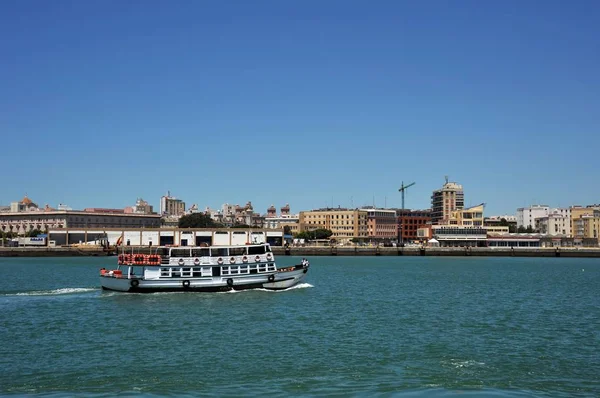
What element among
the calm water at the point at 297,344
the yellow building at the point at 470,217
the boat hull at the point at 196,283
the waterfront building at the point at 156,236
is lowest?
the calm water at the point at 297,344

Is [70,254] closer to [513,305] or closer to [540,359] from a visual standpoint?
[513,305]

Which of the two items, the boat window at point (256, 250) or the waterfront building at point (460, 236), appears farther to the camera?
the waterfront building at point (460, 236)

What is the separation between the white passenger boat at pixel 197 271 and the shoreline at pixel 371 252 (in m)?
91.3

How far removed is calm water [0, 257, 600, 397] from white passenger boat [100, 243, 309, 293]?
128cm

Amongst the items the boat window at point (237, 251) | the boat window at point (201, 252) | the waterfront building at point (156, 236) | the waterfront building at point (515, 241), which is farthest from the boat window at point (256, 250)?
the waterfront building at point (515, 241)

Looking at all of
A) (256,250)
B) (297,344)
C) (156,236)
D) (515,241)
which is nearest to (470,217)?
(515,241)

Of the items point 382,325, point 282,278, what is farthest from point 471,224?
point 382,325

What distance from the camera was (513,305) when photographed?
155ft

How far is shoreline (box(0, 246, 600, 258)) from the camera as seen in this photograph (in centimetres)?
14300

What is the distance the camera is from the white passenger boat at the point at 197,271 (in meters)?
53.2

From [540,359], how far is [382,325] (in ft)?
34.7

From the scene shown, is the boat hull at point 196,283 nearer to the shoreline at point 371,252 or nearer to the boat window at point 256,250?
the boat window at point 256,250

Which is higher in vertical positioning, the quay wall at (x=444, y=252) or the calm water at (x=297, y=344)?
the quay wall at (x=444, y=252)

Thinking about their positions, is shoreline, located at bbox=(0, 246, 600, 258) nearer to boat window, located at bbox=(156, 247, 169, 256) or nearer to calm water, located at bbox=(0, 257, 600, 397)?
boat window, located at bbox=(156, 247, 169, 256)
